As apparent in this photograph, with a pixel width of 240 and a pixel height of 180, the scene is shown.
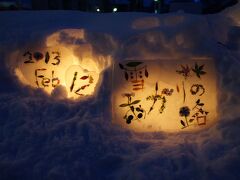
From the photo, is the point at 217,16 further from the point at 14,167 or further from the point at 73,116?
the point at 14,167

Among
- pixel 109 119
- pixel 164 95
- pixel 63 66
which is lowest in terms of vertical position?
pixel 109 119

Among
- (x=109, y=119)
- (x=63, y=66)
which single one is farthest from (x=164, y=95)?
(x=63, y=66)

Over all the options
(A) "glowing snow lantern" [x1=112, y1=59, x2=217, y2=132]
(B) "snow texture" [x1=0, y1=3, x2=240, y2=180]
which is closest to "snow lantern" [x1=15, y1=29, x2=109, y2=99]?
(B) "snow texture" [x1=0, y1=3, x2=240, y2=180]

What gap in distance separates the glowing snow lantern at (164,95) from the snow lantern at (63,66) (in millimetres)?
576

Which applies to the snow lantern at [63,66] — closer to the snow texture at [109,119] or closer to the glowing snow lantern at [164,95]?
the snow texture at [109,119]

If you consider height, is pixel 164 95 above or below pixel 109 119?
above

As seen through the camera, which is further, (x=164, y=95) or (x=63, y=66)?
(x=63, y=66)

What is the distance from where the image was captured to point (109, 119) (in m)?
4.49

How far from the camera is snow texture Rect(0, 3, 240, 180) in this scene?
3.68 meters

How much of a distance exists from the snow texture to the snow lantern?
0.15 meters

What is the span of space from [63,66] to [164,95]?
169 centimetres

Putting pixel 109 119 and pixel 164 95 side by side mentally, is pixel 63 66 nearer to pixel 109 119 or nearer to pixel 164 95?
pixel 109 119

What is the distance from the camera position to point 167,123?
14.8 feet

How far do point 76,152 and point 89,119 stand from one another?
64 centimetres
